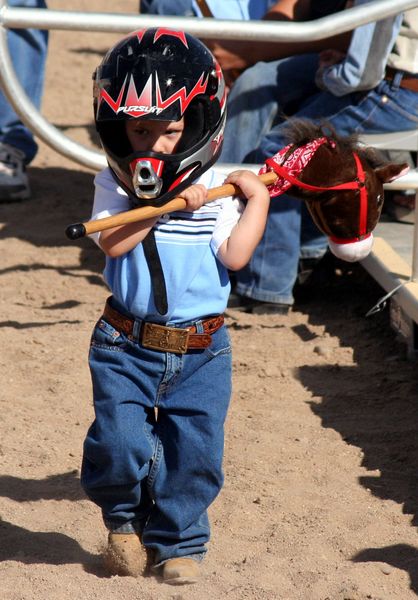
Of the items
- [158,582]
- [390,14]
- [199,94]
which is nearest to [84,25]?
[390,14]

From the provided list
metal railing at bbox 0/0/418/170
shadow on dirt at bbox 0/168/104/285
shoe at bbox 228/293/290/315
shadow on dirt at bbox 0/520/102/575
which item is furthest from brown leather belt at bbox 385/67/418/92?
shadow on dirt at bbox 0/520/102/575

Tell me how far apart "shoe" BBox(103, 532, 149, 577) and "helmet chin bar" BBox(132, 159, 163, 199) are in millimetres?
973

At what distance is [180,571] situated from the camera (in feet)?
9.98

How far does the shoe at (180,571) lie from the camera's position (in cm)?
304

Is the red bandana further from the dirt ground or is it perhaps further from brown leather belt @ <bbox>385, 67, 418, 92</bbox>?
brown leather belt @ <bbox>385, 67, 418, 92</bbox>

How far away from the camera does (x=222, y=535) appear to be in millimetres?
3443

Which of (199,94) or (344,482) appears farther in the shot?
(344,482)

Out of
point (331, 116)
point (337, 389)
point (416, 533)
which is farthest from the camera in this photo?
point (331, 116)

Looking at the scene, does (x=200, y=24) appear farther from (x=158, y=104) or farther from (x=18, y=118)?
(x=18, y=118)

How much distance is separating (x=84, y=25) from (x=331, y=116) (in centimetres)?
129

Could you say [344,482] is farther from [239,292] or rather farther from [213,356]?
[239,292]

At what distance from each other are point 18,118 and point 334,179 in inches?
133

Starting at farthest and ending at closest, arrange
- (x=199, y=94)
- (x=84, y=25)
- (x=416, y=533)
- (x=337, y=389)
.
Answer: (x=337, y=389) → (x=84, y=25) → (x=416, y=533) → (x=199, y=94)

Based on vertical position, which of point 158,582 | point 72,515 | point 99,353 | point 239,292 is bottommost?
point 239,292
